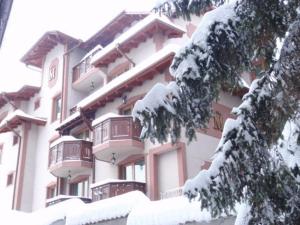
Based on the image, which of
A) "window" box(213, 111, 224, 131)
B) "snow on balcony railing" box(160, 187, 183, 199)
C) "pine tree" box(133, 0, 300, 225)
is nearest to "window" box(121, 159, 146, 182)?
"snow on balcony railing" box(160, 187, 183, 199)

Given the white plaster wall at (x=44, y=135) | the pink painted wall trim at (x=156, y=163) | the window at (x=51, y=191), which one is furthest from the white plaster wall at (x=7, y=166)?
the pink painted wall trim at (x=156, y=163)

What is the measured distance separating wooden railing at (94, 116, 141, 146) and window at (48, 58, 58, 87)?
8.71 metres

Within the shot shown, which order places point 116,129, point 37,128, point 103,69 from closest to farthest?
point 116,129 → point 103,69 → point 37,128

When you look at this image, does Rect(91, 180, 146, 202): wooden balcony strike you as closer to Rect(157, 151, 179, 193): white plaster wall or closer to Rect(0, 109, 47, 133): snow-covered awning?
Rect(157, 151, 179, 193): white plaster wall

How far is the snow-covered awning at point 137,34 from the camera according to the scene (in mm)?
18828

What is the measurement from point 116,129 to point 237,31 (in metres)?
12.7

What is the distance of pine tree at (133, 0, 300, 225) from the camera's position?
473cm

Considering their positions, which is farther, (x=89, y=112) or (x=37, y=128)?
(x=37, y=128)

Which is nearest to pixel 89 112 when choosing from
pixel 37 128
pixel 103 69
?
pixel 103 69

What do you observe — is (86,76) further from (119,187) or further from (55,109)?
(119,187)

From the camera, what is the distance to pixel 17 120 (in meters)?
24.8

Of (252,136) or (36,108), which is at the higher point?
(36,108)

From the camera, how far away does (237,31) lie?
524 centimetres

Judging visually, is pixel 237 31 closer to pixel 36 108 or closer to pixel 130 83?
pixel 130 83
